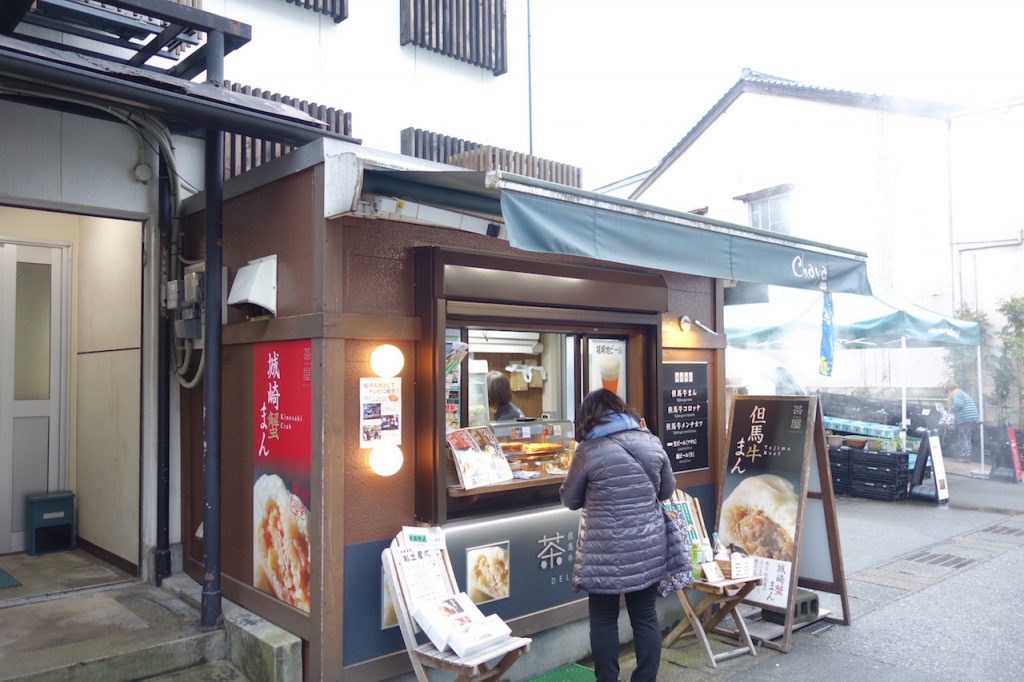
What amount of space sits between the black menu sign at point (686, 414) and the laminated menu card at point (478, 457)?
1588 mm

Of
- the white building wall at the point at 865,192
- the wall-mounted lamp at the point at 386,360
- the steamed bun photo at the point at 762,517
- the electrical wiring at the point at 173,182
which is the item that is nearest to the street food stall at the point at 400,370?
the wall-mounted lamp at the point at 386,360

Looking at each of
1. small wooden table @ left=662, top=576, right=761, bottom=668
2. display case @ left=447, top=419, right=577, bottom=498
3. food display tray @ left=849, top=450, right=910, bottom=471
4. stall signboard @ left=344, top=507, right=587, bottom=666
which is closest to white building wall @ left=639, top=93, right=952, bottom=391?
food display tray @ left=849, top=450, right=910, bottom=471

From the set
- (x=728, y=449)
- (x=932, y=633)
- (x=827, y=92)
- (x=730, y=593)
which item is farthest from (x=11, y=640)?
(x=827, y=92)

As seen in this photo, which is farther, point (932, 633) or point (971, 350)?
point (971, 350)

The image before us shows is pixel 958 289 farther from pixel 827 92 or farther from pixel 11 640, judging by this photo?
pixel 11 640

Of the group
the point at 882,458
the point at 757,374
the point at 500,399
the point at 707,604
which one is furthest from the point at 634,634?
the point at 757,374

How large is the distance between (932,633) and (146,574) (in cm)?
576

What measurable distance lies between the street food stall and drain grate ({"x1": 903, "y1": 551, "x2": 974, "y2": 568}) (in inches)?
157

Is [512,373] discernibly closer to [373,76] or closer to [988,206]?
[373,76]

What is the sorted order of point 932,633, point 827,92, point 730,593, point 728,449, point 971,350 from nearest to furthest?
point 730,593 < point 932,633 < point 728,449 < point 971,350 < point 827,92

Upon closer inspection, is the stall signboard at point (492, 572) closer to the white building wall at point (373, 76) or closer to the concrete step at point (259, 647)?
the concrete step at point (259, 647)

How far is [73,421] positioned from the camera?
6.56 meters

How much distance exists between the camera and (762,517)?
5668mm

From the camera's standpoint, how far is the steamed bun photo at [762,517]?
5.50 metres
